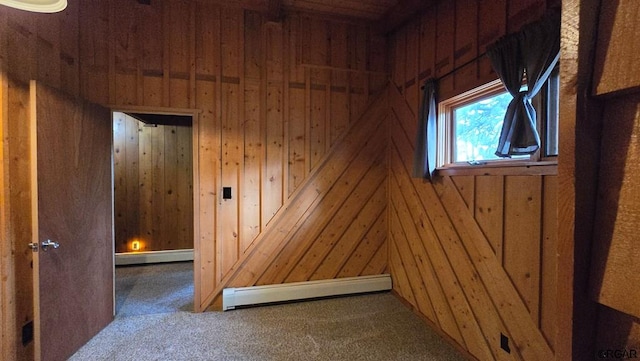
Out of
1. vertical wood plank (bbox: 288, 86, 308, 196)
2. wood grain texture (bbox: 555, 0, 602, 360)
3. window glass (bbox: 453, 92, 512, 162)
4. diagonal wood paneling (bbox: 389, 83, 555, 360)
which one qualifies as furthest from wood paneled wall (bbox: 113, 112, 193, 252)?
wood grain texture (bbox: 555, 0, 602, 360)

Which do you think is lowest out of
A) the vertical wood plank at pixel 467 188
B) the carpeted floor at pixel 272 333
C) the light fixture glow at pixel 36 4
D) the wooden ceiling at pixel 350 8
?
the carpeted floor at pixel 272 333

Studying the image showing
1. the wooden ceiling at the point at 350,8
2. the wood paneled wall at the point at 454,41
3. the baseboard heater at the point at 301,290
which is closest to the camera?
the wood paneled wall at the point at 454,41

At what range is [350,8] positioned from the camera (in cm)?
302

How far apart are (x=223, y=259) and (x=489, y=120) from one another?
8.91 ft

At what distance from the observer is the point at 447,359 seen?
7.18 feet

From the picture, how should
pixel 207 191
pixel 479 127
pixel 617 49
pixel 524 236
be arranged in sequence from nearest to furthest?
pixel 617 49, pixel 524 236, pixel 479 127, pixel 207 191

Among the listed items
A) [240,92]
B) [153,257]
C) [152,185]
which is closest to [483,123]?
[240,92]

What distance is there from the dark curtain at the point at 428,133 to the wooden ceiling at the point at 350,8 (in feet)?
2.70

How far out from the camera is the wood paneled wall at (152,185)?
436 cm

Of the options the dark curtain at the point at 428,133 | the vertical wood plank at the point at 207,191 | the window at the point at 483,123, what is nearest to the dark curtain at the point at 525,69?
the window at the point at 483,123

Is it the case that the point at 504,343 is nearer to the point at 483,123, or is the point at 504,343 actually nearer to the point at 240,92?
the point at 483,123

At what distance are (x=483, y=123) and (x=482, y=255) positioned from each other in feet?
3.31

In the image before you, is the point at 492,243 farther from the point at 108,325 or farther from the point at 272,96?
the point at 108,325

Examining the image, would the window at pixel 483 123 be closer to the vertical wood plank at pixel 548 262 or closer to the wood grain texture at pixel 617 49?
the vertical wood plank at pixel 548 262
